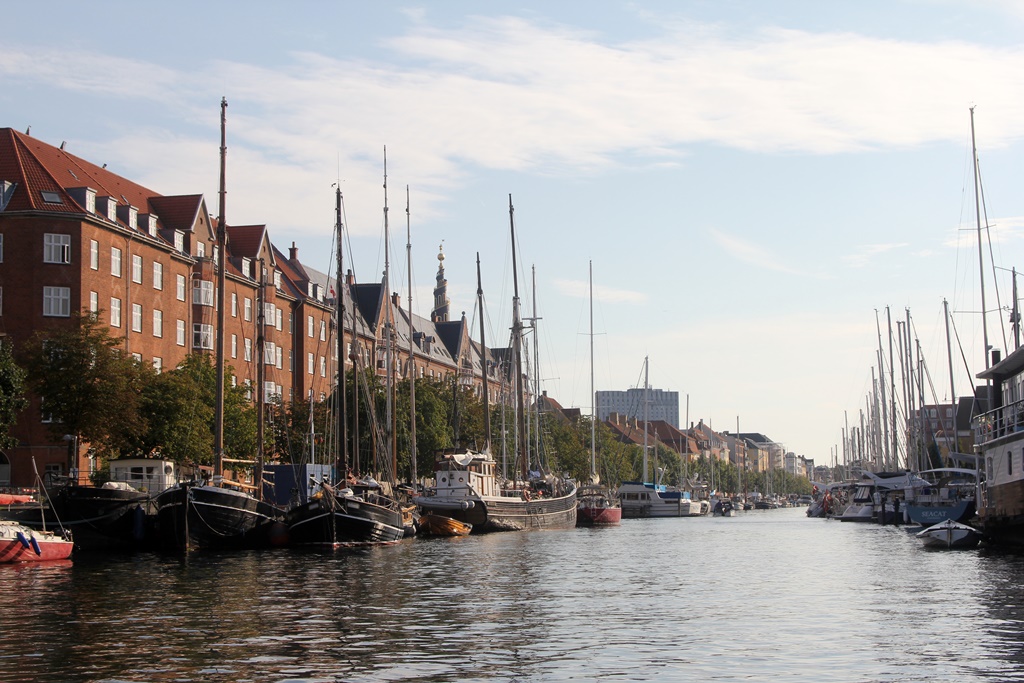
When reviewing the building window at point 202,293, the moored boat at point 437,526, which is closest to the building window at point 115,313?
the building window at point 202,293

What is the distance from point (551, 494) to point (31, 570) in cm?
5376

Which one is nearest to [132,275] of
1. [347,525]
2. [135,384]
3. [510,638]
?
[135,384]

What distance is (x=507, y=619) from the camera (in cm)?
2769

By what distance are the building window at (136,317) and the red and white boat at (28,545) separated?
116ft

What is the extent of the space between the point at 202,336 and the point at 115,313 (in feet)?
36.2

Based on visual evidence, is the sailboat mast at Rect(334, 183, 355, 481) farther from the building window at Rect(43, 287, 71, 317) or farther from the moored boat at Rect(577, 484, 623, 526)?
the moored boat at Rect(577, 484, 623, 526)

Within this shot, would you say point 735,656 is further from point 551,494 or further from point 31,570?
point 551,494

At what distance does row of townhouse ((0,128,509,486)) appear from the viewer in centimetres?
7306

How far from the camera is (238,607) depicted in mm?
29641

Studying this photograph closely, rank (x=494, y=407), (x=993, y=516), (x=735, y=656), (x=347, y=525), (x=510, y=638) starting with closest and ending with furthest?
(x=735, y=656) < (x=510, y=638) < (x=993, y=516) < (x=347, y=525) < (x=494, y=407)

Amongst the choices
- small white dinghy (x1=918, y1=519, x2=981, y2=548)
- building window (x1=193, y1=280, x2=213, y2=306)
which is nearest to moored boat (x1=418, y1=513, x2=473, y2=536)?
building window (x1=193, y1=280, x2=213, y2=306)

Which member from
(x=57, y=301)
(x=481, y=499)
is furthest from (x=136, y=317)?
(x=481, y=499)

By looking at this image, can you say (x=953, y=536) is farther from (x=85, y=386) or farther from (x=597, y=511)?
(x=597, y=511)

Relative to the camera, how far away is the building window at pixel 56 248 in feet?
242
